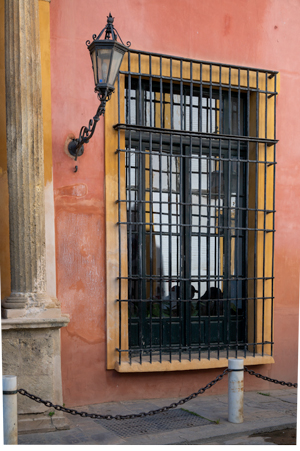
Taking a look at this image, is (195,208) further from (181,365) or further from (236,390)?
(236,390)

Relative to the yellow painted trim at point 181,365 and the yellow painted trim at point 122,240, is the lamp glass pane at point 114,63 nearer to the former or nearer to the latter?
the yellow painted trim at point 122,240

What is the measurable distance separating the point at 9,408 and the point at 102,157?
3032 millimetres

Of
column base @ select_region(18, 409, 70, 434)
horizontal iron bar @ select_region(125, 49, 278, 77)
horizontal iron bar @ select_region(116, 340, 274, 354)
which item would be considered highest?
horizontal iron bar @ select_region(125, 49, 278, 77)

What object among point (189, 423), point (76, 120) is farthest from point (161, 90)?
point (189, 423)

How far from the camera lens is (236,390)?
204 inches

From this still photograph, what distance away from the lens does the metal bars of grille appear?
248 inches

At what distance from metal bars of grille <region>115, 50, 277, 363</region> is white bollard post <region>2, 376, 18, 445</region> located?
1944mm

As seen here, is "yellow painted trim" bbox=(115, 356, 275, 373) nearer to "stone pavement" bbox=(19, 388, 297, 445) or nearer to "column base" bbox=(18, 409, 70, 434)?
"stone pavement" bbox=(19, 388, 297, 445)

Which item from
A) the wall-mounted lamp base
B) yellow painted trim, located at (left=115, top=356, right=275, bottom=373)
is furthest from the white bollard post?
the wall-mounted lamp base

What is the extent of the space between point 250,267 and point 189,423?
95.8 inches

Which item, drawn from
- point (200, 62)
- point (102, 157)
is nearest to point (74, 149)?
point (102, 157)

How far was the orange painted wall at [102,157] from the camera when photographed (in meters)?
5.90

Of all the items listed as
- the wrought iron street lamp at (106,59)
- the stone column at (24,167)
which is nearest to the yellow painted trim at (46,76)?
the stone column at (24,167)

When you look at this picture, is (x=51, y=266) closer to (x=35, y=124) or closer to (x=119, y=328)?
(x=119, y=328)
